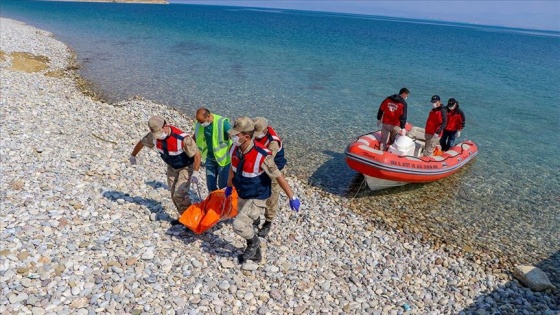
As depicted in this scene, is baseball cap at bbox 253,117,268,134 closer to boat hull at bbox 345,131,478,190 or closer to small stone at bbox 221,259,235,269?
small stone at bbox 221,259,235,269

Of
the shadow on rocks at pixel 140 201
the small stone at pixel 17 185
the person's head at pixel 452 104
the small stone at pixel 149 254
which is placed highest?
the person's head at pixel 452 104

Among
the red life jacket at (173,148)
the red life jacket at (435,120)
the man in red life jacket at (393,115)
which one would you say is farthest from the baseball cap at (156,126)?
the red life jacket at (435,120)

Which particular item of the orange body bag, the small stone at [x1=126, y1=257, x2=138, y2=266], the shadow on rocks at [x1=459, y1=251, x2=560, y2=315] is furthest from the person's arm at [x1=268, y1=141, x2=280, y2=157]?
the shadow on rocks at [x1=459, y1=251, x2=560, y2=315]

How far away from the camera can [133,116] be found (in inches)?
501

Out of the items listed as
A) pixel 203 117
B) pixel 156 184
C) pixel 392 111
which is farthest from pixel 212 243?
pixel 392 111

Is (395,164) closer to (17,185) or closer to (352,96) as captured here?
(17,185)

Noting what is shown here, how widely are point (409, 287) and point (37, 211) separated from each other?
5.99 metres

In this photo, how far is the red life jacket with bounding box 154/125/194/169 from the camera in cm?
571

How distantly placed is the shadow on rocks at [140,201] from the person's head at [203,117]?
181cm

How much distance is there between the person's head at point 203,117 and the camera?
609cm

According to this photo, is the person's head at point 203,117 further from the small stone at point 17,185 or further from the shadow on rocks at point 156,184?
the small stone at point 17,185

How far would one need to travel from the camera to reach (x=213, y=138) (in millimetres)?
6328

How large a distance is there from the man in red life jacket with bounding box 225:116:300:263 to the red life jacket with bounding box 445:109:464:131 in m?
6.26

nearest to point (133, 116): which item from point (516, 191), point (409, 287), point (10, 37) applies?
point (409, 287)
